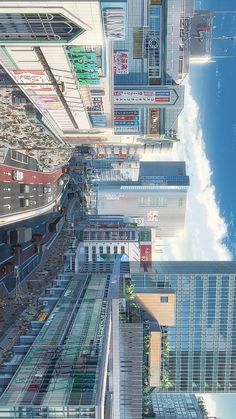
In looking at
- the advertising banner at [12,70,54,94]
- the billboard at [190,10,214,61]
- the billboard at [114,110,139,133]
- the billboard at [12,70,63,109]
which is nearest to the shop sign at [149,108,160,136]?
the billboard at [114,110,139,133]

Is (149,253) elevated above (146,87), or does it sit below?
below

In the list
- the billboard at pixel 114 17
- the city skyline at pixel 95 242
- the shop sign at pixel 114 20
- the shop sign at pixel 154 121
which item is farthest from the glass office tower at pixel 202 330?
the billboard at pixel 114 17

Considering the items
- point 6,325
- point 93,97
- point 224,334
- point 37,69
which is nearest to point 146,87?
point 93,97

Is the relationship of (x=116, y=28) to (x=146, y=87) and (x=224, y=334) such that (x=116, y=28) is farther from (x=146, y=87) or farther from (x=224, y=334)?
(x=224, y=334)

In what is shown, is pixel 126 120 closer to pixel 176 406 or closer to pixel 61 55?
pixel 61 55

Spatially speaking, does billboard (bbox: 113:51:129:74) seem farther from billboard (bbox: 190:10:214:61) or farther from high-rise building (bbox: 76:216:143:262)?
high-rise building (bbox: 76:216:143:262)
